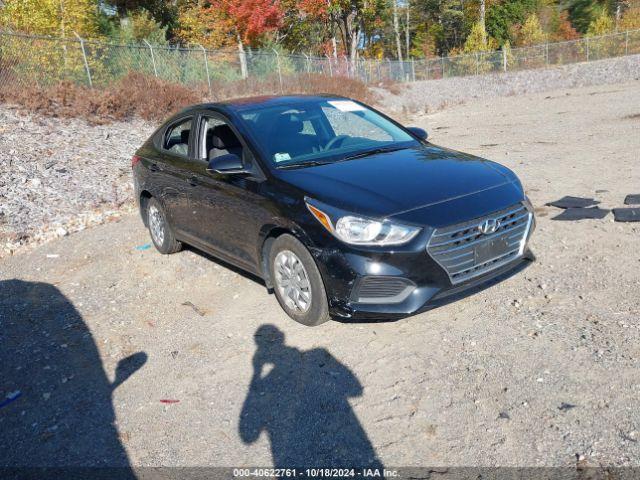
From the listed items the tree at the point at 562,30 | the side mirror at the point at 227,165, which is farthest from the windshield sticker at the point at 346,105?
the tree at the point at 562,30

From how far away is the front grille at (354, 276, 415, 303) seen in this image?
13.2 feet

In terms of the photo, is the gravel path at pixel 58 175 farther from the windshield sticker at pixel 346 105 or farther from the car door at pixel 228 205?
the windshield sticker at pixel 346 105

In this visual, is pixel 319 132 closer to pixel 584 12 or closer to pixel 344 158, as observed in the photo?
pixel 344 158

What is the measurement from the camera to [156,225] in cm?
694

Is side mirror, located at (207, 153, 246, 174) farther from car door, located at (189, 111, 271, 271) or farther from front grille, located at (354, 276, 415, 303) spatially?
front grille, located at (354, 276, 415, 303)

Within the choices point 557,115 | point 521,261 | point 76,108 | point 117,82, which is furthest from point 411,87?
point 521,261

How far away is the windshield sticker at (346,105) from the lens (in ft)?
19.4

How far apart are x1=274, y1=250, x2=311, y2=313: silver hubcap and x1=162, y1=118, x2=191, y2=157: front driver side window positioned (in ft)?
6.50

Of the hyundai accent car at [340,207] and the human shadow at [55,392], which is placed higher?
the hyundai accent car at [340,207]

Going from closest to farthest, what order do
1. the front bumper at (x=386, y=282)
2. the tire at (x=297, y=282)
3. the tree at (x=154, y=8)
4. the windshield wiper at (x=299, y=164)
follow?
1. the front bumper at (x=386, y=282)
2. the tire at (x=297, y=282)
3. the windshield wiper at (x=299, y=164)
4. the tree at (x=154, y=8)

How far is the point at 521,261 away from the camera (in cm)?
464

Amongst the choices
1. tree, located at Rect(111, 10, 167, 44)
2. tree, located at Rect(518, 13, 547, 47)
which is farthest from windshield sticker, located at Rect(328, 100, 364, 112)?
tree, located at Rect(518, 13, 547, 47)

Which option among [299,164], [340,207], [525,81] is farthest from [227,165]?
[525,81]

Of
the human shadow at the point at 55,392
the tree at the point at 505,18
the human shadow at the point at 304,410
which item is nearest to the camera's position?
the human shadow at the point at 304,410
